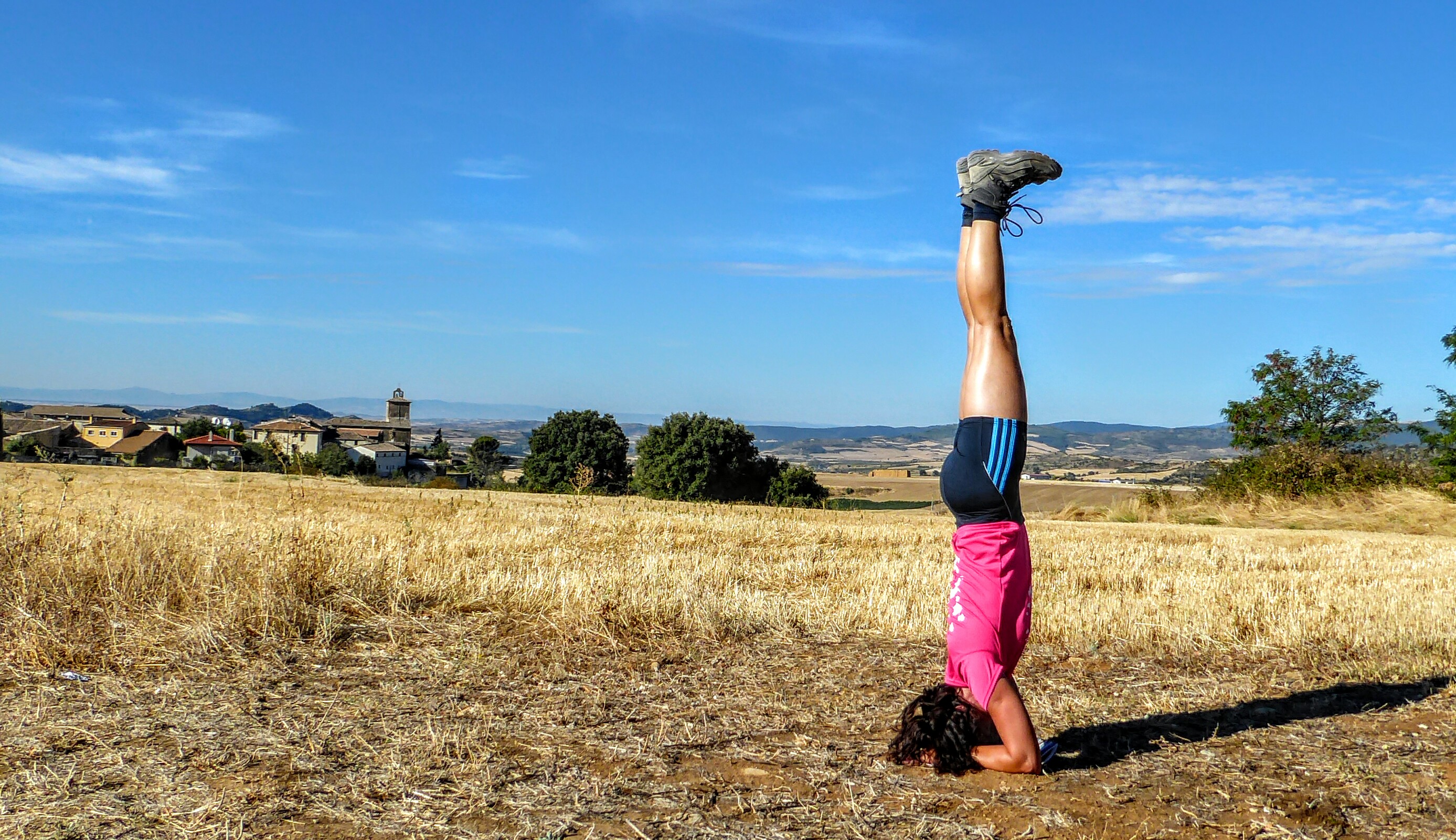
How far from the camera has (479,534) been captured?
12266 mm

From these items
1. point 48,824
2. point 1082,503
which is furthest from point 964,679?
point 1082,503

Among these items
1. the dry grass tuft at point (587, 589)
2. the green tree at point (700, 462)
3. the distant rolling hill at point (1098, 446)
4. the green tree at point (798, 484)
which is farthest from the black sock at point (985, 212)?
the distant rolling hill at point (1098, 446)

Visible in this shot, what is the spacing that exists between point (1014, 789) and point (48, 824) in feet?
11.4

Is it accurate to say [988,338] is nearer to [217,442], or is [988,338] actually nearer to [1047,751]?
[1047,751]

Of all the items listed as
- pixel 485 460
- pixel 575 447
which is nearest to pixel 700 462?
pixel 575 447

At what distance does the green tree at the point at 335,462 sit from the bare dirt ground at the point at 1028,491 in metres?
26.7

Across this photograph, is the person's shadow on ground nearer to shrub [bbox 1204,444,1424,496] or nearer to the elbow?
the elbow

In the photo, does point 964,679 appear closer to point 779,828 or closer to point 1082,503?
point 779,828

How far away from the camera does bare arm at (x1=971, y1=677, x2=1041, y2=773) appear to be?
4.11m

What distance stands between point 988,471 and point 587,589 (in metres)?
4.35

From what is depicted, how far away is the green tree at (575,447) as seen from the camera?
252 ft

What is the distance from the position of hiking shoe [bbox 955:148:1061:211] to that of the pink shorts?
1413mm

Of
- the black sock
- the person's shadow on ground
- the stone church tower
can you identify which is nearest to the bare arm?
the person's shadow on ground

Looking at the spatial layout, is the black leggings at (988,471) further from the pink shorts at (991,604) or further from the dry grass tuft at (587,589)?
the dry grass tuft at (587,589)
